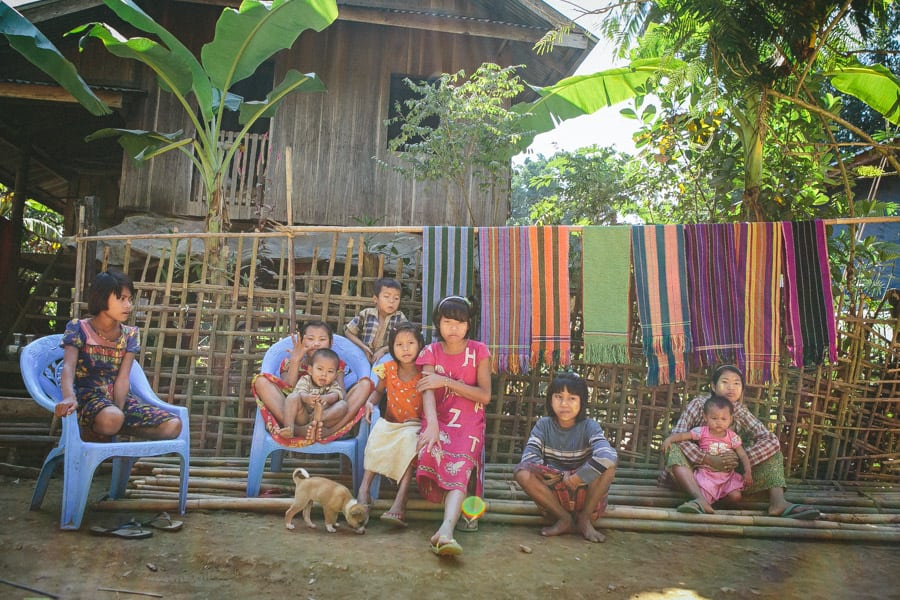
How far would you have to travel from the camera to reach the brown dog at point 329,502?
11.1 feet

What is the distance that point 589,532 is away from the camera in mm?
3543

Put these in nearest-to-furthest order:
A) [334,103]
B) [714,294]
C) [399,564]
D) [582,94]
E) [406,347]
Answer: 1. [399,564]
2. [406,347]
3. [714,294]
4. [582,94]
5. [334,103]

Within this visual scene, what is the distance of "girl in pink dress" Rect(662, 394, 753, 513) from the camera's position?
4051mm

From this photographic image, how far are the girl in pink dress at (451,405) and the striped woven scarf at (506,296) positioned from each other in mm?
777

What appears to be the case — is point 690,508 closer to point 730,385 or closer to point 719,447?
point 719,447

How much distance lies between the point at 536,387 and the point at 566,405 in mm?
1105

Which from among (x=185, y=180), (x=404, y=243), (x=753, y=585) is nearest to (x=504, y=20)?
(x=404, y=243)

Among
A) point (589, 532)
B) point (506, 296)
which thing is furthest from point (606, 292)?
point (589, 532)

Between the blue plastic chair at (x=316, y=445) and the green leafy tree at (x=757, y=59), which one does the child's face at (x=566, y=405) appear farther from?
the green leafy tree at (x=757, y=59)

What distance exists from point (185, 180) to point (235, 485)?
5733 millimetres

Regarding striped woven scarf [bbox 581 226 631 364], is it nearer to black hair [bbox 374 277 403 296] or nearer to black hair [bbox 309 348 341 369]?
black hair [bbox 374 277 403 296]

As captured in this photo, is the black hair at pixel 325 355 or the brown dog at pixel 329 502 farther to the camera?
the black hair at pixel 325 355

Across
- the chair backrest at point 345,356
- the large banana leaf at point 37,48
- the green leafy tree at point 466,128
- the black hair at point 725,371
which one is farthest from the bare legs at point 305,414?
the green leafy tree at point 466,128

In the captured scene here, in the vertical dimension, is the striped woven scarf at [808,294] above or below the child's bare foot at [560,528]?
above
